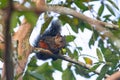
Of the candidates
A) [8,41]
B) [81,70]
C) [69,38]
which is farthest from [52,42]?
[8,41]

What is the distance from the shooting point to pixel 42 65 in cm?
213

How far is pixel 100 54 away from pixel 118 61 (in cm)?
18

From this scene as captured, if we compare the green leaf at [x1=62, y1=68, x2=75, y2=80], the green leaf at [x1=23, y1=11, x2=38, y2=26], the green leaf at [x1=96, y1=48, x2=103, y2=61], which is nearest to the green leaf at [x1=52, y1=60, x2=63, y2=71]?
the green leaf at [x1=62, y1=68, x2=75, y2=80]

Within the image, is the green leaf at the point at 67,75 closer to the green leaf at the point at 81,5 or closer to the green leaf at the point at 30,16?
the green leaf at the point at 81,5

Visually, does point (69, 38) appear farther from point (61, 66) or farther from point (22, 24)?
point (22, 24)

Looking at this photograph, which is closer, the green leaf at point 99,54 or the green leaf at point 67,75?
the green leaf at point 99,54

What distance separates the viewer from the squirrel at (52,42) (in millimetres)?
2273

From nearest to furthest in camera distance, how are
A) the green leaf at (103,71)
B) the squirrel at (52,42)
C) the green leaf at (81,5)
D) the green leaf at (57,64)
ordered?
the green leaf at (103,71) < the green leaf at (81,5) < the green leaf at (57,64) < the squirrel at (52,42)

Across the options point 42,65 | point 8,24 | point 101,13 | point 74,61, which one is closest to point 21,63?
point 42,65

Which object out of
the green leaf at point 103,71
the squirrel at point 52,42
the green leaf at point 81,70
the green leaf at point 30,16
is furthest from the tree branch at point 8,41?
the squirrel at point 52,42

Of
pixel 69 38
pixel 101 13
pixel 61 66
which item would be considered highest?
pixel 101 13

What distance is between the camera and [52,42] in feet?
7.64

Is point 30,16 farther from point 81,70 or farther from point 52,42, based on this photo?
point 52,42

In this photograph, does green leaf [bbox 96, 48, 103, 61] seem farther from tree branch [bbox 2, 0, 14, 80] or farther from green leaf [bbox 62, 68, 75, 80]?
tree branch [bbox 2, 0, 14, 80]
